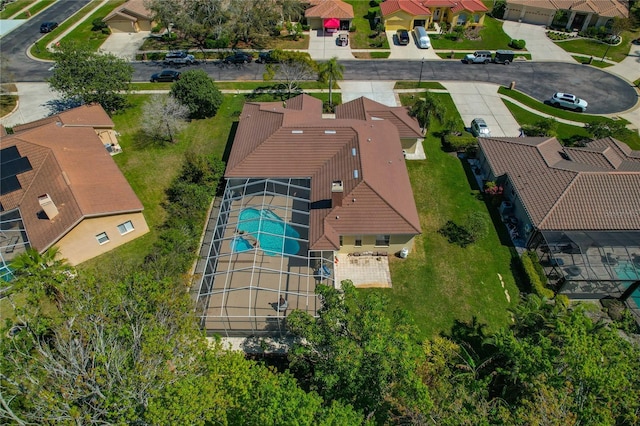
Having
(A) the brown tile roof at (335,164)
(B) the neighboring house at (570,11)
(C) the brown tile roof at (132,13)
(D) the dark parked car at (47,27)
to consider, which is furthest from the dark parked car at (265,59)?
(B) the neighboring house at (570,11)

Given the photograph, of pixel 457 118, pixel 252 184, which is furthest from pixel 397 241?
pixel 457 118

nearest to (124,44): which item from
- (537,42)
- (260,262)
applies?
(260,262)

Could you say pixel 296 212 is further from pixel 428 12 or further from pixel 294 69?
pixel 428 12

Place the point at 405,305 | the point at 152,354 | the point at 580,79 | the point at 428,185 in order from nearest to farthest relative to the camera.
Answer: the point at 152,354 < the point at 405,305 < the point at 428,185 < the point at 580,79

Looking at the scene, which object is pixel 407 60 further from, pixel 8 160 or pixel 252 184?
pixel 8 160

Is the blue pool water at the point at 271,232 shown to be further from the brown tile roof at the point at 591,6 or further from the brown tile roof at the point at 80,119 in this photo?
the brown tile roof at the point at 591,6
